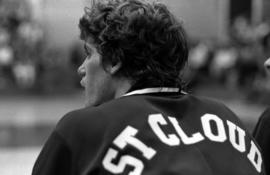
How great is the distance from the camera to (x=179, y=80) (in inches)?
73.8

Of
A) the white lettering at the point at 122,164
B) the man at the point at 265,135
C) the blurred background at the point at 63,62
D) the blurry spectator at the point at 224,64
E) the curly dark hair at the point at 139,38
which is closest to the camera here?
the white lettering at the point at 122,164

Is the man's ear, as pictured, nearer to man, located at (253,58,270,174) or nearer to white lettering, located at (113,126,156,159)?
white lettering, located at (113,126,156,159)

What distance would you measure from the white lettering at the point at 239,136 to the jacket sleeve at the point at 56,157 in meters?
0.45

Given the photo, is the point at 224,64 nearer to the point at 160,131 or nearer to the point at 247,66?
the point at 247,66

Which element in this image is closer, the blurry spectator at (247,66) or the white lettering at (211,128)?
the white lettering at (211,128)

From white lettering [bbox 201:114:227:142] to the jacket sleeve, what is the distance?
14.9 inches

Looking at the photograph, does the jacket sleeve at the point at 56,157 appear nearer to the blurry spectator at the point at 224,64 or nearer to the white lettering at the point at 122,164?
the white lettering at the point at 122,164

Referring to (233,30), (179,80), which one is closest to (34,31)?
(233,30)

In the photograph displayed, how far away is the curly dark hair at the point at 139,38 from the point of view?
5.73 ft

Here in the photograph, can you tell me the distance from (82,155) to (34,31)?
14.7 metres

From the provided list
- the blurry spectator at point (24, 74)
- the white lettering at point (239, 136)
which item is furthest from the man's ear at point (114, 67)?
the blurry spectator at point (24, 74)

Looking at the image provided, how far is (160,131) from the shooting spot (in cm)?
167

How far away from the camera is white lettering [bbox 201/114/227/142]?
5.75 feet

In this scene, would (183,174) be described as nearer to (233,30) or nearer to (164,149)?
(164,149)
